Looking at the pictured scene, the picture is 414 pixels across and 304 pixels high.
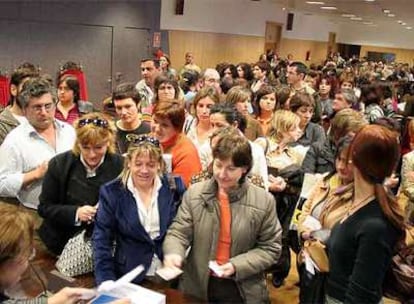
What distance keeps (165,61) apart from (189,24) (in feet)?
15.3

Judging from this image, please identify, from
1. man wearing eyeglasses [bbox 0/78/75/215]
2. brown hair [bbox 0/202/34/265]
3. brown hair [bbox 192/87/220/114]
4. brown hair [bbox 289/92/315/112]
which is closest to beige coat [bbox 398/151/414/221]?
brown hair [bbox 289/92/315/112]

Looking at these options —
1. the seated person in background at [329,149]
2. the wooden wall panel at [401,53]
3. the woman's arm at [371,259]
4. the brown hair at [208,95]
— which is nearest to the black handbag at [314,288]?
the woman's arm at [371,259]

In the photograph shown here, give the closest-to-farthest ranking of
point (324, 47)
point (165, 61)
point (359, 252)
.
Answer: point (359, 252), point (165, 61), point (324, 47)

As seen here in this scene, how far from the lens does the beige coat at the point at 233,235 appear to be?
90.1 inches

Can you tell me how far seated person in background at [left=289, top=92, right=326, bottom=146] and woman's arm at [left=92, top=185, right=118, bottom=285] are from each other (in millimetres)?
2187

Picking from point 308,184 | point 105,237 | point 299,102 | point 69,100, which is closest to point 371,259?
point 105,237

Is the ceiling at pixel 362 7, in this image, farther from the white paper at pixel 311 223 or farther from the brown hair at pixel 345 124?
the white paper at pixel 311 223

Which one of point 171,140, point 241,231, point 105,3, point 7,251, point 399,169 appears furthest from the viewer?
point 105,3

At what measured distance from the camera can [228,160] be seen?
229 centimetres

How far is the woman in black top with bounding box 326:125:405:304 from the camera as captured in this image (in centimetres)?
176

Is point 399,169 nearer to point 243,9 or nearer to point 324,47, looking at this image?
point 243,9

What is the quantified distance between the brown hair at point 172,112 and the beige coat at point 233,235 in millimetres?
945

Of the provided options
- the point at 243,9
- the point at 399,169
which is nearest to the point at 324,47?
the point at 243,9

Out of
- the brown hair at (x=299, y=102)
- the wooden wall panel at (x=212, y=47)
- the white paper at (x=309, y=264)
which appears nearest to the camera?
the white paper at (x=309, y=264)
